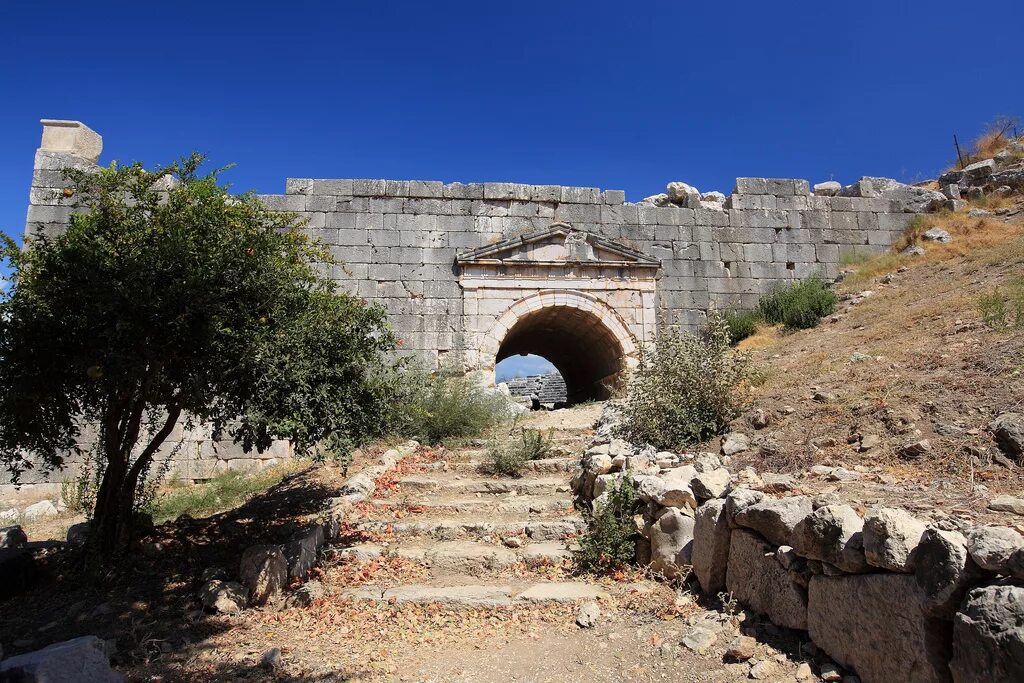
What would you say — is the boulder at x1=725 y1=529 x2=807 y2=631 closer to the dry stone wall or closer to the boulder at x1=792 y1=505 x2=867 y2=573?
the dry stone wall

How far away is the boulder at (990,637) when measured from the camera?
2.19 metres

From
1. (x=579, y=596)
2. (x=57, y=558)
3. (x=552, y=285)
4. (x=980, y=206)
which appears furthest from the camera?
(x=980, y=206)

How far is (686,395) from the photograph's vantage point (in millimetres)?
7105

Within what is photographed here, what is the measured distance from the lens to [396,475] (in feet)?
26.0

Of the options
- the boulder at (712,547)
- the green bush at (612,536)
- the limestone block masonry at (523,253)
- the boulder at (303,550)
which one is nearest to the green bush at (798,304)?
the limestone block masonry at (523,253)

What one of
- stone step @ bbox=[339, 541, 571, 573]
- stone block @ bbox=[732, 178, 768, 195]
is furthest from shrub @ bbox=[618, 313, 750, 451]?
stone block @ bbox=[732, 178, 768, 195]

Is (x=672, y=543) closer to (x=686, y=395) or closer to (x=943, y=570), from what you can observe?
(x=943, y=570)

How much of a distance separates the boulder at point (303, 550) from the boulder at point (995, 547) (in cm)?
476

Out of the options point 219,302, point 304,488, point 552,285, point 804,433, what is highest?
point 552,285

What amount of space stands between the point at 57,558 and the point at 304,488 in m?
2.59

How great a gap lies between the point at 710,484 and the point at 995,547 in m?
2.53

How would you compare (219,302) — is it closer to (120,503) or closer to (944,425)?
(120,503)

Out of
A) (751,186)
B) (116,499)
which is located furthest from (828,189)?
(116,499)

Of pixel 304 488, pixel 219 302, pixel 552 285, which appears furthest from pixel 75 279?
pixel 552 285
